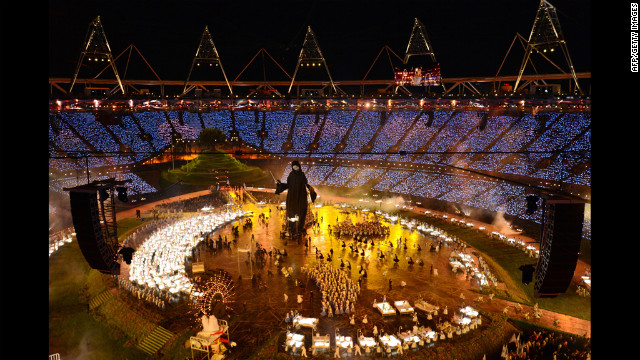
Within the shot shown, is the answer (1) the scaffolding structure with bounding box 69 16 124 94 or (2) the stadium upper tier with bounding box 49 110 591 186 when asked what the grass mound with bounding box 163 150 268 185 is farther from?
(1) the scaffolding structure with bounding box 69 16 124 94

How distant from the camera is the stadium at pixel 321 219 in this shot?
619 inches

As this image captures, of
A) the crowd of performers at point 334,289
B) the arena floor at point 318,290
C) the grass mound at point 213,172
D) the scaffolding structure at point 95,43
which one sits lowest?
the arena floor at point 318,290

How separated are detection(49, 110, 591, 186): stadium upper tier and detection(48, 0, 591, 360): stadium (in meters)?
0.22

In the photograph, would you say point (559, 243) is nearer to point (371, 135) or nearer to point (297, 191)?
point (297, 191)

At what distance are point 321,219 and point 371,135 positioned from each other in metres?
19.2

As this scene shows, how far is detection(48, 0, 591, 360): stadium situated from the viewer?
51.6 feet

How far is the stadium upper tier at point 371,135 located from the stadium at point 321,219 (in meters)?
0.22

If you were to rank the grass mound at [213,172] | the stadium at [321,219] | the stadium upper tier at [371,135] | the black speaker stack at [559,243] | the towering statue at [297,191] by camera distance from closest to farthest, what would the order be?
the black speaker stack at [559,243] → the stadium at [321,219] → the towering statue at [297,191] → the grass mound at [213,172] → the stadium upper tier at [371,135]

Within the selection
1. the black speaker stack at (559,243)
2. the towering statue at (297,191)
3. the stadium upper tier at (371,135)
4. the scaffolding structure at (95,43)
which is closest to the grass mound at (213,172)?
the towering statue at (297,191)

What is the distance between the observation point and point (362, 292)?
20.5 m

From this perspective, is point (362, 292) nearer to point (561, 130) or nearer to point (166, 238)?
point (166, 238)

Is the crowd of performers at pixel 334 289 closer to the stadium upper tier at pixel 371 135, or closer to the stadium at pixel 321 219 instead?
the stadium at pixel 321 219

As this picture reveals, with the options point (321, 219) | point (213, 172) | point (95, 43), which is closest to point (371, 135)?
point (321, 219)

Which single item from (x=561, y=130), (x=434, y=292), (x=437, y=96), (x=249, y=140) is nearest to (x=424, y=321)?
(x=434, y=292)
